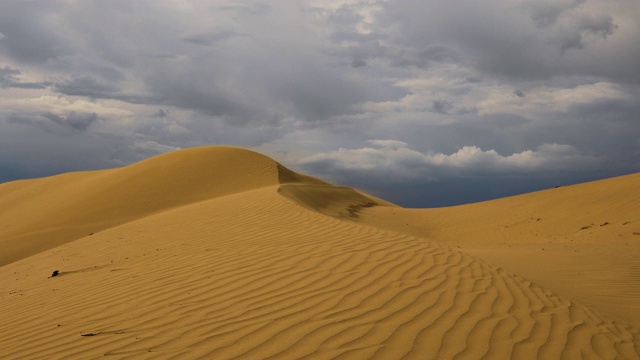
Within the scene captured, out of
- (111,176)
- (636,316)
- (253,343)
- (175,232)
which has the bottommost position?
(636,316)

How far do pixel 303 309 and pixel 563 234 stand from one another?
13375mm

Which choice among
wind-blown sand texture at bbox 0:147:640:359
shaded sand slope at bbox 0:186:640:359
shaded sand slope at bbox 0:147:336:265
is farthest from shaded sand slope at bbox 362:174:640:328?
shaded sand slope at bbox 0:147:336:265

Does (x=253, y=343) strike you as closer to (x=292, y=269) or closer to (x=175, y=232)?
(x=292, y=269)

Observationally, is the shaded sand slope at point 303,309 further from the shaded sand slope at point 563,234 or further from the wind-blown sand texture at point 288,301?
the shaded sand slope at point 563,234

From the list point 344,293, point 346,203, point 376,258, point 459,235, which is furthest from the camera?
point 346,203

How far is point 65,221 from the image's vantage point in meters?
21.4

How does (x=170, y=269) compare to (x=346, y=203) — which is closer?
(x=170, y=269)

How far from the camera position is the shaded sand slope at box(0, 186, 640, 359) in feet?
14.0

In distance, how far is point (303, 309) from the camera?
4.99 m

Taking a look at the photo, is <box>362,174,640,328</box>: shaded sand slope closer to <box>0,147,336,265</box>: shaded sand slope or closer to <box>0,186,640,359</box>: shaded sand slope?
<box>0,186,640,359</box>: shaded sand slope

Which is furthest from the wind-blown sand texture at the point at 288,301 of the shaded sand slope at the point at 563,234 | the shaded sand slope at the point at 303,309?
the shaded sand slope at the point at 563,234

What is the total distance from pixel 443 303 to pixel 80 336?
3493mm

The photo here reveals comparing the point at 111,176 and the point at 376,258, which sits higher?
the point at 111,176

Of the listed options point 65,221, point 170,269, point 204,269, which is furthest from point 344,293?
point 65,221
